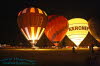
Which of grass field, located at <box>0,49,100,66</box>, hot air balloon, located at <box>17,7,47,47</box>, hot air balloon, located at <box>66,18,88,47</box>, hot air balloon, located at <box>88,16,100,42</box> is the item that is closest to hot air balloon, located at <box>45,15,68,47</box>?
hot air balloon, located at <box>17,7,47,47</box>

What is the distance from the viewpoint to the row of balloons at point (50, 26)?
31391mm

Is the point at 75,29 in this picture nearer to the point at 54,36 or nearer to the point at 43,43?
the point at 54,36

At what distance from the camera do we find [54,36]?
1298 inches

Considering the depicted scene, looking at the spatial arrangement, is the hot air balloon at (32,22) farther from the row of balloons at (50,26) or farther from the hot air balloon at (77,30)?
the hot air balloon at (77,30)

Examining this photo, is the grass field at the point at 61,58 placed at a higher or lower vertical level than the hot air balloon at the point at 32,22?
lower

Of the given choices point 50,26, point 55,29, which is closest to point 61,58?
point 55,29

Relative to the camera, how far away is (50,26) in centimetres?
3338

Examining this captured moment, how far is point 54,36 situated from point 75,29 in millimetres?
4246

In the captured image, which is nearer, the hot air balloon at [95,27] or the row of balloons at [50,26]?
the row of balloons at [50,26]

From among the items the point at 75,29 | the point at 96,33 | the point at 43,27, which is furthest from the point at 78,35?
the point at 43,27

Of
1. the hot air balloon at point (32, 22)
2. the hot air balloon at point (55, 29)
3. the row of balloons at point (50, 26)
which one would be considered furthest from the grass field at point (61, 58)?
the hot air balloon at point (55, 29)

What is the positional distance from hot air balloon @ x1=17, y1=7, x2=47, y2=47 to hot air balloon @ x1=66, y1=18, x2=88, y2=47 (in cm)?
574

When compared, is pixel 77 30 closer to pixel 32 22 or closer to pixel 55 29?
pixel 55 29

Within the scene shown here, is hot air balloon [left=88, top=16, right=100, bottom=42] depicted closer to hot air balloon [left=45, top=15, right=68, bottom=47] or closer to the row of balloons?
the row of balloons
